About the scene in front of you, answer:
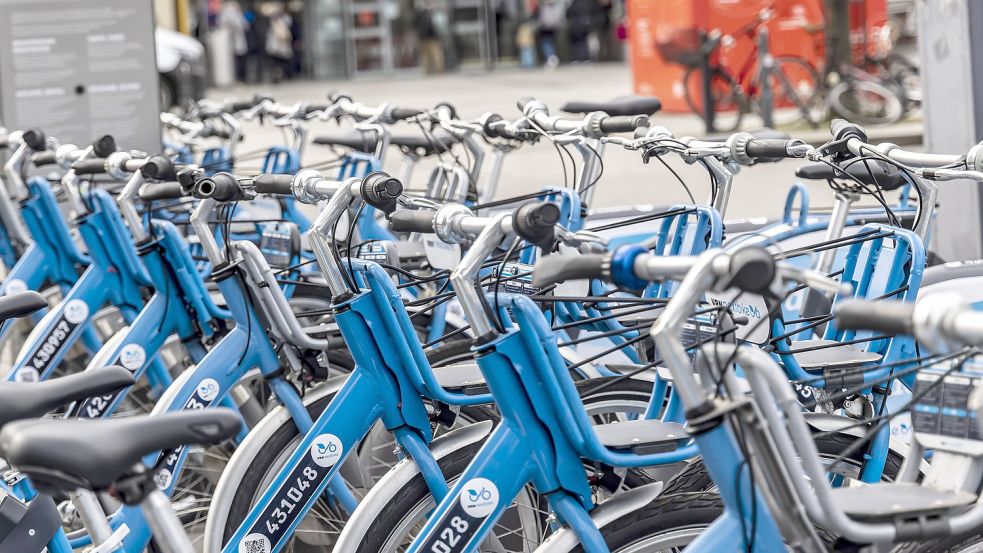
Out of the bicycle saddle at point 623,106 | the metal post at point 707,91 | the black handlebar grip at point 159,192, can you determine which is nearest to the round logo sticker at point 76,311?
the black handlebar grip at point 159,192

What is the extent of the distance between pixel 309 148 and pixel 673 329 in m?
12.8

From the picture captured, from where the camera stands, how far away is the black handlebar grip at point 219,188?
10.9 ft

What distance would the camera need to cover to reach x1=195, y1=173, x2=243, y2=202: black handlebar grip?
334cm

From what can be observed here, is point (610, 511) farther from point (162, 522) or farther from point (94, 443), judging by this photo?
point (94, 443)

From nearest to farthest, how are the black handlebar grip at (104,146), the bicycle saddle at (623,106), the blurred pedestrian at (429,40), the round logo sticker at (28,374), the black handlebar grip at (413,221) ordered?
1. the black handlebar grip at (413,221)
2. the round logo sticker at (28,374)
3. the black handlebar grip at (104,146)
4. the bicycle saddle at (623,106)
5. the blurred pedestrian at (429,40)

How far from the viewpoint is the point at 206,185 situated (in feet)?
10.9

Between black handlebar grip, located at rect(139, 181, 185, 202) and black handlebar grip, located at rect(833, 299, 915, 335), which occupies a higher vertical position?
black handlebar grip, located at rect(139, 181, 185, 202)

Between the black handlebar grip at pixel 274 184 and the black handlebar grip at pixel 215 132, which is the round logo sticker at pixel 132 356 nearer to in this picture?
the black handlebar grip at pixel 274 184

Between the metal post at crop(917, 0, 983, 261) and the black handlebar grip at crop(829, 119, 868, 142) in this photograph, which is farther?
the metal post at crop(917, 0, 983, 261)

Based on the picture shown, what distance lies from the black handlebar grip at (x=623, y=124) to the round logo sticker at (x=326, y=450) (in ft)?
5.37

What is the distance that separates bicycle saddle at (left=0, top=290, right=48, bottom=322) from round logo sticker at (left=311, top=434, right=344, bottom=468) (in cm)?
66

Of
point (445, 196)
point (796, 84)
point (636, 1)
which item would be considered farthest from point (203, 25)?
point (445, 196)

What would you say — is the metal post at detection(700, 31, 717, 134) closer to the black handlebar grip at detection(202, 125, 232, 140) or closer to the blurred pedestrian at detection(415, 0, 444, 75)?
the black handlebar grip at detection(202, 125, 232, 140)

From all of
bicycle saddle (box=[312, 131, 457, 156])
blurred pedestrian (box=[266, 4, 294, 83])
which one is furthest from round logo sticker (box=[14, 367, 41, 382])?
blurred pedestrian (box=[266, 4, 294, 83])
